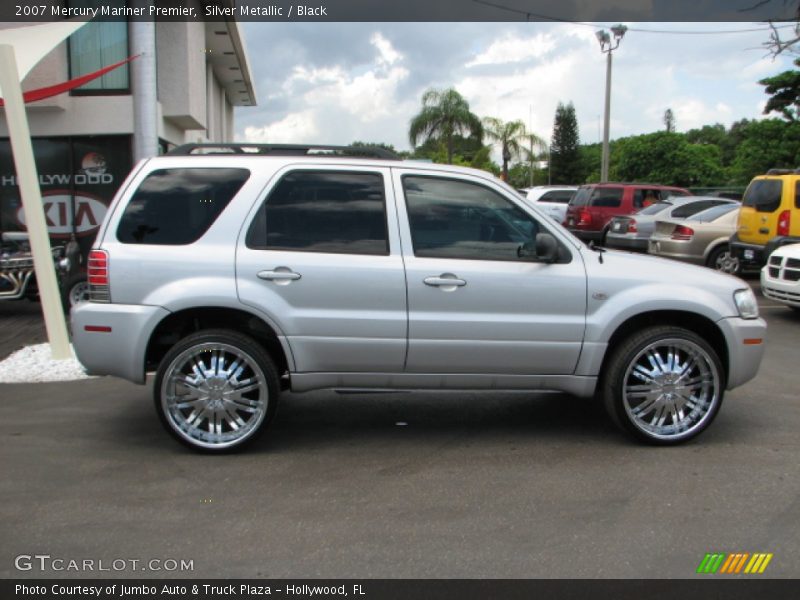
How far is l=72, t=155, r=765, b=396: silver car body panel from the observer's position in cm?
505

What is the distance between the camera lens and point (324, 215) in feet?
17.3

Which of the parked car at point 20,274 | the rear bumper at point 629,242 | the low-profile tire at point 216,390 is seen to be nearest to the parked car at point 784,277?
the rear bumper at point 629,242

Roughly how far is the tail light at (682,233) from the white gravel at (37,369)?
442 inches

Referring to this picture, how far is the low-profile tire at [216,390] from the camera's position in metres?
5.05

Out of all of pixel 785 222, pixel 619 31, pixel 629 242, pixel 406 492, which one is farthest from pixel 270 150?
pixel 619 31

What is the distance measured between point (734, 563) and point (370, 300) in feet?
8.33

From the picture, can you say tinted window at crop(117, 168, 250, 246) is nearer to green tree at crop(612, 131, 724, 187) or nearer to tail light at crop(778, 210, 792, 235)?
tail light at crop(778, 210, 792, 235)

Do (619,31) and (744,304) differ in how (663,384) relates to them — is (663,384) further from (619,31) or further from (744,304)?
(619,31)

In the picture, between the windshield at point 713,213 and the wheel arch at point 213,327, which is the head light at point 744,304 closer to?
the wheel arch at point 213,327

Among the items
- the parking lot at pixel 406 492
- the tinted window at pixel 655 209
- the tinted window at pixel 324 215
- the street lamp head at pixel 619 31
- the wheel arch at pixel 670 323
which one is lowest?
the parking lot at pixel 406 492

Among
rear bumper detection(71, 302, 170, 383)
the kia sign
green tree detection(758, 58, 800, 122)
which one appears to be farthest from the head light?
green tree detection(758, 58, 800, 122)

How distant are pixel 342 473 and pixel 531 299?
5.33 feet

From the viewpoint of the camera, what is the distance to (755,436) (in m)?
5.64

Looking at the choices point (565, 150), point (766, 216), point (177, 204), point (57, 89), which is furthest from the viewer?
point (565, 150)
